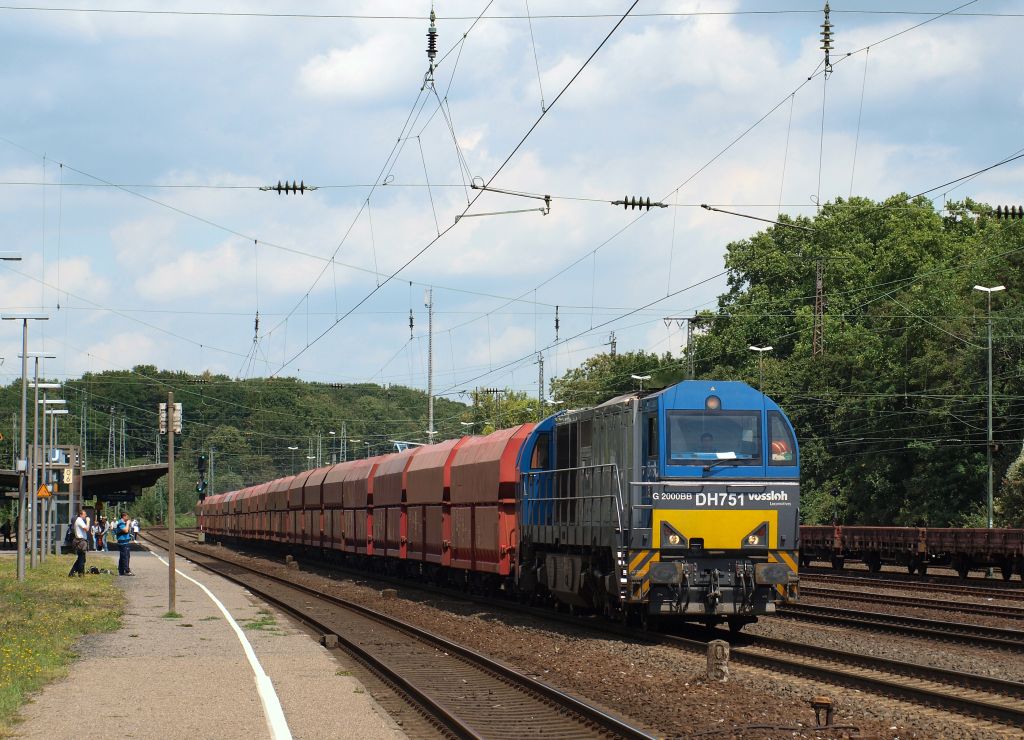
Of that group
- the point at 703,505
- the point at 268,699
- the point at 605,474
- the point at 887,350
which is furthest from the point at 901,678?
the point at 887,350

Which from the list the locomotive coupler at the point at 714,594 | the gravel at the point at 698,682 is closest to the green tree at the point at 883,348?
the gravel at the point at 698,682

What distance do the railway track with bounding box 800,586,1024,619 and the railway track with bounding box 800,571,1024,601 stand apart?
114 inches

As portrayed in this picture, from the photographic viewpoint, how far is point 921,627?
71.5 ft

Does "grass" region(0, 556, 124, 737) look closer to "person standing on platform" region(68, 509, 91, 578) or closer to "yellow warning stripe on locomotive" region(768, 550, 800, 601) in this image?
"person standing on platform" region(68, 509, 91, 578)

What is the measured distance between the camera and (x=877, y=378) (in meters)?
65.3

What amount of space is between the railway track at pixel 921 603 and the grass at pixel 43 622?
1665cm

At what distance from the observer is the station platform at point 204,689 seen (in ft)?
41.0

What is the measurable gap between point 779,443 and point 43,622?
539 inches

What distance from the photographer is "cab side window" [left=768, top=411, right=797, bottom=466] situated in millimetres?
20312

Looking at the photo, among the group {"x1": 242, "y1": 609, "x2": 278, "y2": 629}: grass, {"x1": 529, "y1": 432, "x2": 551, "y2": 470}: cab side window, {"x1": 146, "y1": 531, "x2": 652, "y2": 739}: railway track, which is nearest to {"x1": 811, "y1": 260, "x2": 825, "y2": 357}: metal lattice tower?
{"x1": 529, "y1": 432, "x2": 551, "y2": 470}: cab side window

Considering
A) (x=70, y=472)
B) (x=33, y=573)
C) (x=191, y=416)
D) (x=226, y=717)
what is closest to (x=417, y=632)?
(x=226, y=717)

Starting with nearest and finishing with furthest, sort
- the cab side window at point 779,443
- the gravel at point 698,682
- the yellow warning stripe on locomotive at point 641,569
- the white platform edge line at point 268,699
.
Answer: the white platform edge line at point 268,699 → the gravel at point 698,682 → the yellow warning stripe on locomotive at point 641,569 → the cab side window at point 779,443

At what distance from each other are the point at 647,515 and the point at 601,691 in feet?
16.5

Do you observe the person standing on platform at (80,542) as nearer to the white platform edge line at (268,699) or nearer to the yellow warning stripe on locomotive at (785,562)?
the white platform edge line at (268,699)
